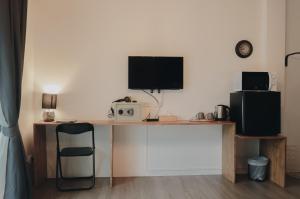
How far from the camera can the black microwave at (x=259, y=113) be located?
334cm

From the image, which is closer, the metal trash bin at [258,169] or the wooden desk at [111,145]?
the wooden desk at [111,145]

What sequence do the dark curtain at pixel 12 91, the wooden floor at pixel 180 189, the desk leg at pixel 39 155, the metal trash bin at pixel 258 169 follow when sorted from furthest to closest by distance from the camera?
the metal trash bin at pixel 258 169, the desk leg at pixel 39 155, the wooden floor at pixel 180 189, the dark curtain at pixel 12 91

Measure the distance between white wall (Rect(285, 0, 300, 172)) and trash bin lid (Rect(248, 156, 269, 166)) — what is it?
2.12 ft

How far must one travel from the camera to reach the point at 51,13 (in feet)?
11.7

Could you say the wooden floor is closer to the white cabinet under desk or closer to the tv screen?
the white cabinet under desk

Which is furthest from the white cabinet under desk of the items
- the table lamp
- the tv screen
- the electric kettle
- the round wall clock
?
the round wall clock

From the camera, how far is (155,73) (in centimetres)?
363

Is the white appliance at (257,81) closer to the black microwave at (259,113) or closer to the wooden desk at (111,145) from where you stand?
the black microwave at (259,113)

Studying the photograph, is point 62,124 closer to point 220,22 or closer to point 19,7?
point 19,7

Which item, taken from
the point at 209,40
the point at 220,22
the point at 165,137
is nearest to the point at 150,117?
the point at 165,137

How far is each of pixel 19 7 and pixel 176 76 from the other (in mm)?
2115

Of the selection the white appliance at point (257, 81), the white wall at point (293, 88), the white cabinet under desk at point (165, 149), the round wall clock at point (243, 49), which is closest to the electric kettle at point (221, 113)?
the white cabinet under desk at point (165, 149)

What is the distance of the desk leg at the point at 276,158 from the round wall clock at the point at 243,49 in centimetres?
131

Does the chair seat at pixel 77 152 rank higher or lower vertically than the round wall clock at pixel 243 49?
lower
